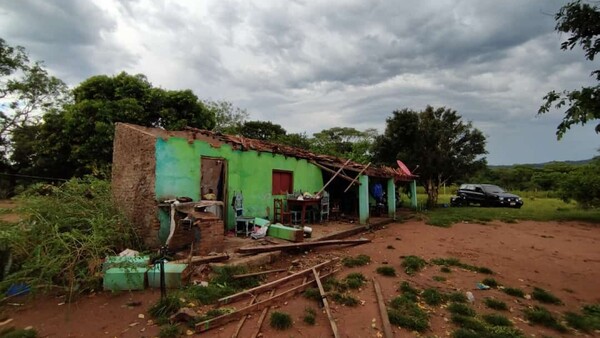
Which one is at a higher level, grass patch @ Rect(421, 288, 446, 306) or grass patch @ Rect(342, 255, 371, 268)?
grass patch @ Rect(342, 255, 371, 268)

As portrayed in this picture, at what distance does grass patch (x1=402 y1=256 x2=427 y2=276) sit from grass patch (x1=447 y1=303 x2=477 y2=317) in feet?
5.27

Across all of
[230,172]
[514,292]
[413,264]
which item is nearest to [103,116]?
[230,172]

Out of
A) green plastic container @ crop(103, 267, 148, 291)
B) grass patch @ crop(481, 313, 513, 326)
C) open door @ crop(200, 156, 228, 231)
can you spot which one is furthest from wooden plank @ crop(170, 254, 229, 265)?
grass patch @ crop(481, 313, 513, 326)

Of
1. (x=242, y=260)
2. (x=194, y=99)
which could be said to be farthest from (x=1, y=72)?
(x=242, y=260)

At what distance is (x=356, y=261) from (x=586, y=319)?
3.92 meters

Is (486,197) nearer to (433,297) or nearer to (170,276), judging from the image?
(433,297)

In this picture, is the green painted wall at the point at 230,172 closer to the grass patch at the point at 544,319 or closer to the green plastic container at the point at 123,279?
the green plastic container at the point at 123,279

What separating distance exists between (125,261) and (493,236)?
1113cm

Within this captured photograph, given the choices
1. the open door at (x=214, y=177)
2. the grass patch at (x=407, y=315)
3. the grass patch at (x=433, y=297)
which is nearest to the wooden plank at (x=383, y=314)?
the grass patch at (x=407, y=315)

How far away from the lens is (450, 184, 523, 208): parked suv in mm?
19445

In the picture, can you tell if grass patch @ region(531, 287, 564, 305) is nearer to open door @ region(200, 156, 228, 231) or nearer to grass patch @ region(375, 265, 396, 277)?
grass patch @ region(375, 265, 396, 277)

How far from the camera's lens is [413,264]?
6.93 meters

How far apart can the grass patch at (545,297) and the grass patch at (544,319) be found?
2.04 ft

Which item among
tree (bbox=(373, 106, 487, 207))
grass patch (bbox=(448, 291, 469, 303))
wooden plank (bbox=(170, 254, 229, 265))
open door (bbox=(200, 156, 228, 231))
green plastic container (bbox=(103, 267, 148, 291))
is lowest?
grass patch (bbox=(448, 291, 469, 303))
